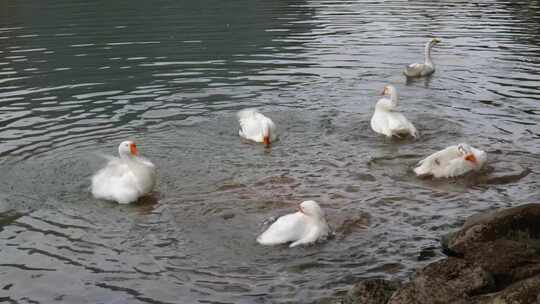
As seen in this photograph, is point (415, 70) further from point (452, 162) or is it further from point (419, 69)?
point (452, 162)

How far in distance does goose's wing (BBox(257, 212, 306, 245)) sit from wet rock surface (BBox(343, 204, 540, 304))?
195cm

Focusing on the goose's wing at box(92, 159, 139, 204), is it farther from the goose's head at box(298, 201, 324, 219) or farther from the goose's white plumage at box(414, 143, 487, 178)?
the goose's white plumage at box(414, 143, 487, 178)

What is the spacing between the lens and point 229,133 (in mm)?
15055

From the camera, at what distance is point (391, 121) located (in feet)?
46.3

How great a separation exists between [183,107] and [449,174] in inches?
288

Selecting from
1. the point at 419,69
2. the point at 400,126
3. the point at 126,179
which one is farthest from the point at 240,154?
the point at 419,69

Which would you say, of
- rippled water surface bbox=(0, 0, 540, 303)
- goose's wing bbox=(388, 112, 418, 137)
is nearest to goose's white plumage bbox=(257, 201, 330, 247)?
rippled water surface bbox=(0, 0, 540, 303)

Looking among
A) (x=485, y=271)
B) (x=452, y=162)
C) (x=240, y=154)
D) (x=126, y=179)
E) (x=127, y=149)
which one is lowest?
Answer: (x=240, y=154)

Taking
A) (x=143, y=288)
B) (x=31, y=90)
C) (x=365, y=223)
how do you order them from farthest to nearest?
(x=31, y=90)
(x=365, y=223)
(x=143, y=288)

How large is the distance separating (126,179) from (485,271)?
20.1 ft

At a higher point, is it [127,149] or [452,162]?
[127,149]

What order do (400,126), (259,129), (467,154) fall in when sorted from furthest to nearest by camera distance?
(259,129) < (400,126) < (467,154)

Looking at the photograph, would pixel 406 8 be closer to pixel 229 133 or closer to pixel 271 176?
pixel 229 133

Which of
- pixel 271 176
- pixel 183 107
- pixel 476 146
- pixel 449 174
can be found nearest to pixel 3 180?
pixel 271 176
